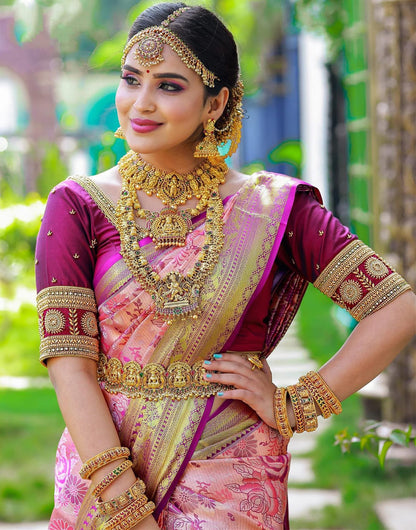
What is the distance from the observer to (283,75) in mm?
14508

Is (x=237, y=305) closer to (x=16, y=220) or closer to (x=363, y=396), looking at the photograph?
(x=363, y=396)

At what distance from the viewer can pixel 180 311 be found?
5.89ft

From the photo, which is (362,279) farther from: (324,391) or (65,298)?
(65,298)

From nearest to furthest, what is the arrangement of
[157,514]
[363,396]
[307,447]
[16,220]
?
[157,514] < [363,396] < [307,447] < [16,220]

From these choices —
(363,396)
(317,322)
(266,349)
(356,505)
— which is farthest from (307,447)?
(317,322)

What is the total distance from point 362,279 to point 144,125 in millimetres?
575

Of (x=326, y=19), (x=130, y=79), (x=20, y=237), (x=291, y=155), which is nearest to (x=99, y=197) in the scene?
(x=130, y=79)

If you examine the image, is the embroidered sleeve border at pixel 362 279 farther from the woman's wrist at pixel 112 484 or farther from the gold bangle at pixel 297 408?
the woman's wrist at pixel 112 484

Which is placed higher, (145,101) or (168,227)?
(145,101)

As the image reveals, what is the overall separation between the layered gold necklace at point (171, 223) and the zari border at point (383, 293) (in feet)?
1.12

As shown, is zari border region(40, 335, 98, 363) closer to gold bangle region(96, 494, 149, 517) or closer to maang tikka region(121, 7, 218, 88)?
gold bangle region(96, 494, 149, 517)

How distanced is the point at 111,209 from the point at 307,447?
3.27 meters

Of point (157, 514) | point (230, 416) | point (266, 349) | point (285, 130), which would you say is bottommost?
point (157, 514)

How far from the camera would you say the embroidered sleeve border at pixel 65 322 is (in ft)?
5.80
